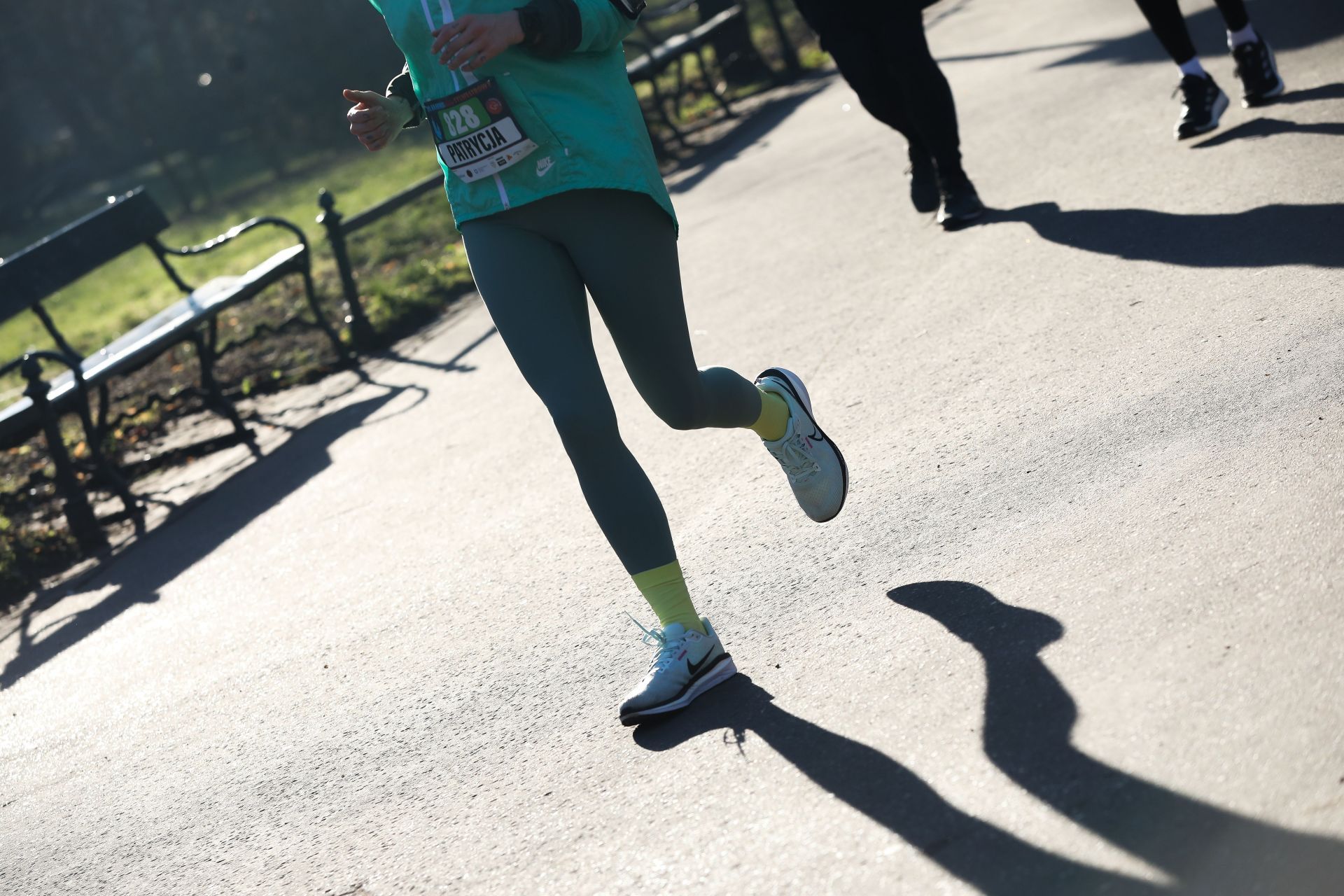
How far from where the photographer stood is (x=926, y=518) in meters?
4.08

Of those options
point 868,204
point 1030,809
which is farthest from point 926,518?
point 868,204

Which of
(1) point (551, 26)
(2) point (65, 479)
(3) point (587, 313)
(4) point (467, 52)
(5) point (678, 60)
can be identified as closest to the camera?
(4) point (467, 52)

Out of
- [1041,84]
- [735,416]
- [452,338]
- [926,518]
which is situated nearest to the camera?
[735,416]

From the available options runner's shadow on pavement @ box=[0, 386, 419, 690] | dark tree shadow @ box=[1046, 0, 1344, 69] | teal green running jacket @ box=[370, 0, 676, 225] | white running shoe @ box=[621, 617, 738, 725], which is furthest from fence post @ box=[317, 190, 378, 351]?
white running shoe @ box=[621, 617, 738, 725]

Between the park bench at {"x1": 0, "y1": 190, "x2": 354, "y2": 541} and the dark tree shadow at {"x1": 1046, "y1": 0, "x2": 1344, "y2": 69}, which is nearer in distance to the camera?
the park bench at {"x1": 0, "y1": 190, "x2": 354, "y2": 541}

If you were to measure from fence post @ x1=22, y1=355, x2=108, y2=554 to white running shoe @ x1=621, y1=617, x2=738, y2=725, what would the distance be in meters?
4.21

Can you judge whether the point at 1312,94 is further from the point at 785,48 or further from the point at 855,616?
the point at 785,48

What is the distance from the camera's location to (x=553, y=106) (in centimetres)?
329

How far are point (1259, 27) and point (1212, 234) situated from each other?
3.90m

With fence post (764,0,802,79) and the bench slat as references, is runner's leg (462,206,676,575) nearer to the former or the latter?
the bench slat

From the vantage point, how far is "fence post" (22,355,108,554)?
680cm

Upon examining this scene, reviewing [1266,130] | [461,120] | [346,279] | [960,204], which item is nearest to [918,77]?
[960,204]

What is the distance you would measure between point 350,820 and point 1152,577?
1930 mm

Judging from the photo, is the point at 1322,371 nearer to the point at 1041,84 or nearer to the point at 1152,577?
the point at 1152,577
